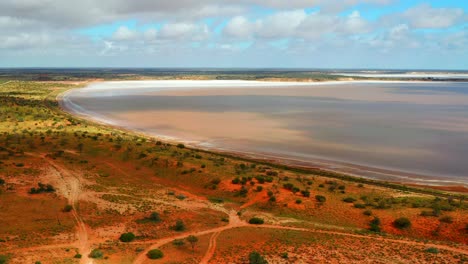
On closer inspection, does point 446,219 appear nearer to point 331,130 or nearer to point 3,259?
point 3,259

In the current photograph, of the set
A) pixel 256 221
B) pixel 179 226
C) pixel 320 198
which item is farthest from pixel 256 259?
pixel 320 198

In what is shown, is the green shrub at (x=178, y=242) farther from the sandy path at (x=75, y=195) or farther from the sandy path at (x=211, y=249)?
the sandy path at (x=75, y=195)

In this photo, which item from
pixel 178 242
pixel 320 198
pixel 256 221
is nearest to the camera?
pixel 178 242

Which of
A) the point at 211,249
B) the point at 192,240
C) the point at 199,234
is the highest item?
the point at 192,240

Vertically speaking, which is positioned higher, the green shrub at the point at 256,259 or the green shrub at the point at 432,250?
the green shrub at the point at 256,259

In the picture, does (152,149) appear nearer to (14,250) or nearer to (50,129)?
(50,129)

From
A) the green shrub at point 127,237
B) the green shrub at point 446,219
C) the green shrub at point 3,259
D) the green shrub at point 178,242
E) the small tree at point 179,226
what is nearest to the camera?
the green shrub at point 3,259

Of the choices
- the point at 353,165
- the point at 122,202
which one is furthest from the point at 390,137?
the point at 122,202

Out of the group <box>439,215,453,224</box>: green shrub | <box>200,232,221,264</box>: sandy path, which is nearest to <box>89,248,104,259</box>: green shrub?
<box>200,232,221,264</box>: sandy path

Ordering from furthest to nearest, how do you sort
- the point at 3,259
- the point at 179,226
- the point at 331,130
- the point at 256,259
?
the point at 331,130 < the point at 179,226 < the point at 256,259 < the point at 3,259

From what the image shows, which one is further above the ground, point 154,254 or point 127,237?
point 154,254

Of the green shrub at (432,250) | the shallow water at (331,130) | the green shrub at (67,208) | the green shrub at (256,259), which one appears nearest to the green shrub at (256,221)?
the green shrub at (256,259)
